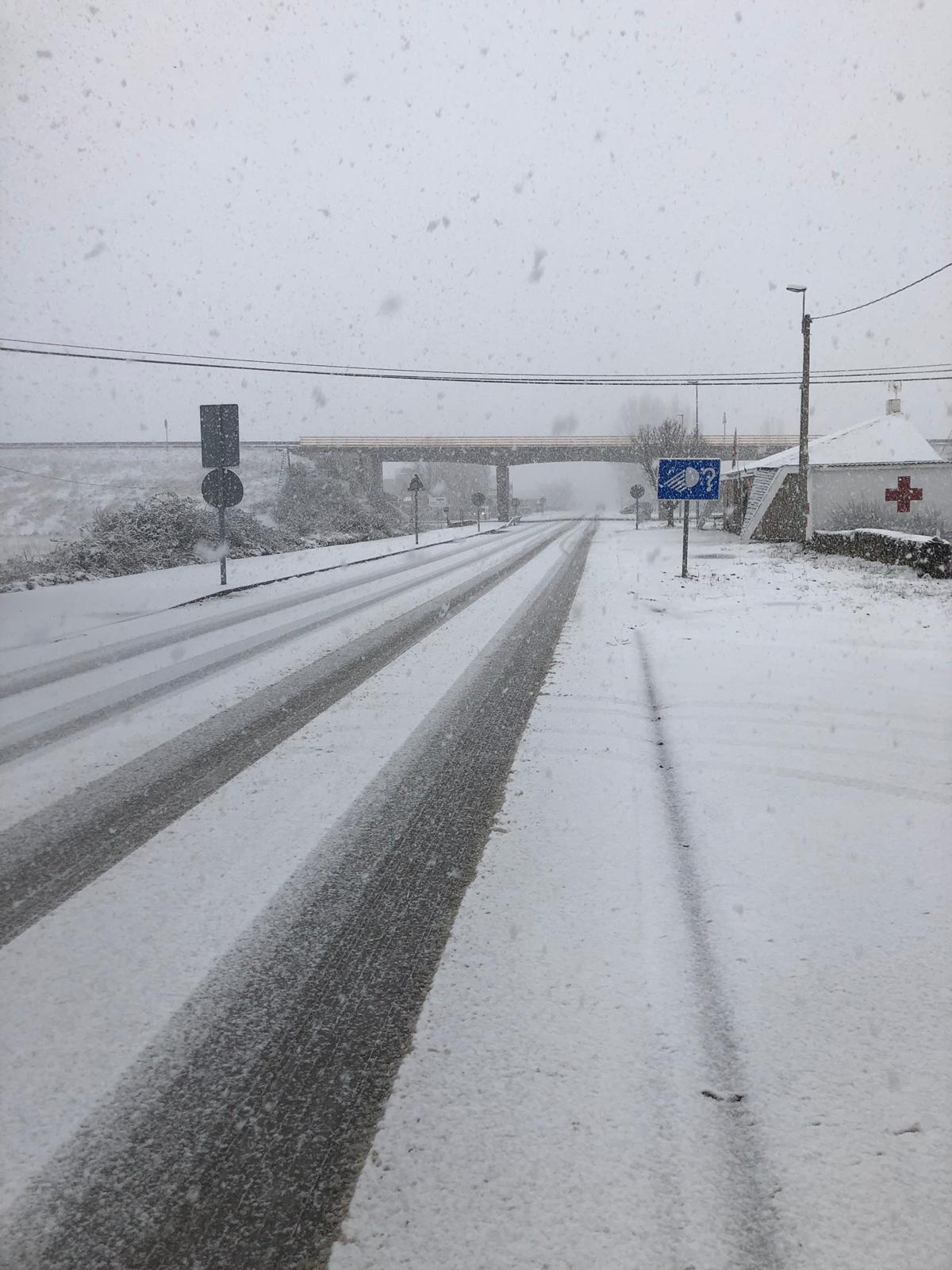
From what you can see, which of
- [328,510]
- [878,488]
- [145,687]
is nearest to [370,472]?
[328,510]

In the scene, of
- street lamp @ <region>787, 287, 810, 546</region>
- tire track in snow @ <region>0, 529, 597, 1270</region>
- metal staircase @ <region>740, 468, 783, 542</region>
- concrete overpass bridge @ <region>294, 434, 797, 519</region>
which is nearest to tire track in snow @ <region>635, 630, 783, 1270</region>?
tire track in snow @ <region>0, 529, 597, 1270</region>

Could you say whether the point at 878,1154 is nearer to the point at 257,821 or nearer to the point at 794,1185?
the point at 794,1185

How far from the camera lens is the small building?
26219 millimetres

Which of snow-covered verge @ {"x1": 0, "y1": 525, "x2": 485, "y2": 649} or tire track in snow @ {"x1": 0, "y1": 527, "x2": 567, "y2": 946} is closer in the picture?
tire track in snow @ {"x1": 0, "y1": 527, "x2": 567, "y2": 946}

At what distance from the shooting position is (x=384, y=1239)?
5.17ft

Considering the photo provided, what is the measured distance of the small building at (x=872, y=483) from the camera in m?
26.2

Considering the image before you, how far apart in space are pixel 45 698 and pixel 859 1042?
627cm

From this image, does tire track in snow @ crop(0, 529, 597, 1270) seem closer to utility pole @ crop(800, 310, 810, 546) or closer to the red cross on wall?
utility pole @ crop(800, 310, 810, 546)

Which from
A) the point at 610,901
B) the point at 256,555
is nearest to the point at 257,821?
the point at 610,901

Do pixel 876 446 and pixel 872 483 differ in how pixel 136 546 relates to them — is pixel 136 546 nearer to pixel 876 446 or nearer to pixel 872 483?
pixel 872 483

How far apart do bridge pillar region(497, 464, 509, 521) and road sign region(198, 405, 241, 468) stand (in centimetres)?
5563

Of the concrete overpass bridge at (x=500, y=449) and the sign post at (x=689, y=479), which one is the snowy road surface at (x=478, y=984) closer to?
the sign post at (x=689, y=479)

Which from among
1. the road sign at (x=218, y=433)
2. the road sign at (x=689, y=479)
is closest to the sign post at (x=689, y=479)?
the road sign at (x=689, y=479)

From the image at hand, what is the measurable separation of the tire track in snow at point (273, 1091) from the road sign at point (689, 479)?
36.9 feet
